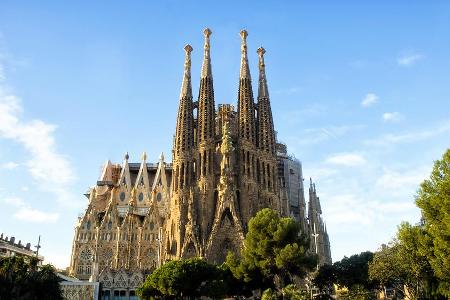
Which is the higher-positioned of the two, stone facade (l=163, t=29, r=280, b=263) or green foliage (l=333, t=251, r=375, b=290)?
stone facade (l=163, t=29, r=280, b=263)

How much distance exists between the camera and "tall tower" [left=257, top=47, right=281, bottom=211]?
52656 mm

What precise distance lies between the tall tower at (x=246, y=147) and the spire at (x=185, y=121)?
233 inches

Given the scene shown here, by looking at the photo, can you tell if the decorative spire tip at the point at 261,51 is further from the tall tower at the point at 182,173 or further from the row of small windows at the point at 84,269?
the row of small windows at the point at 84,269

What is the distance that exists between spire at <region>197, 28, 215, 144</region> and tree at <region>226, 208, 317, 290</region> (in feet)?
60.8

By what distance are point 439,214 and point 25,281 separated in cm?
2444

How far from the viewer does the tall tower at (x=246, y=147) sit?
2014 inches

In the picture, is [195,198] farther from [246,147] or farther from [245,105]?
[245,105]

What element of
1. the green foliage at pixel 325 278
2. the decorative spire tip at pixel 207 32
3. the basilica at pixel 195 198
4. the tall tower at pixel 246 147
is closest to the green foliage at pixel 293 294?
the green foliage at pixel 325 278

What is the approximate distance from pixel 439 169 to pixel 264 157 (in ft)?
97.9

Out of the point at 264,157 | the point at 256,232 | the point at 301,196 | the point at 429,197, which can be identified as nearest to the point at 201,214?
the point at 264,157

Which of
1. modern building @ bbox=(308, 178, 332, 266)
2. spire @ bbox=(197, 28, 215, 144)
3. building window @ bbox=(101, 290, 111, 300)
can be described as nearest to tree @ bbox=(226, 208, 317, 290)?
building window @ bbox=(101, 290, 111, 300)

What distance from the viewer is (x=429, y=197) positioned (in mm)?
Result: 25516

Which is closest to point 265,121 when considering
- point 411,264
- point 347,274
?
point 347,274

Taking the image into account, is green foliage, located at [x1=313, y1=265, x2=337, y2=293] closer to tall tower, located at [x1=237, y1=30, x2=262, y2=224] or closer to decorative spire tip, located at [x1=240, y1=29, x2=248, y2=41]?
tall tower, located at [x1=237, y1=30, x2=262, y2=224]
